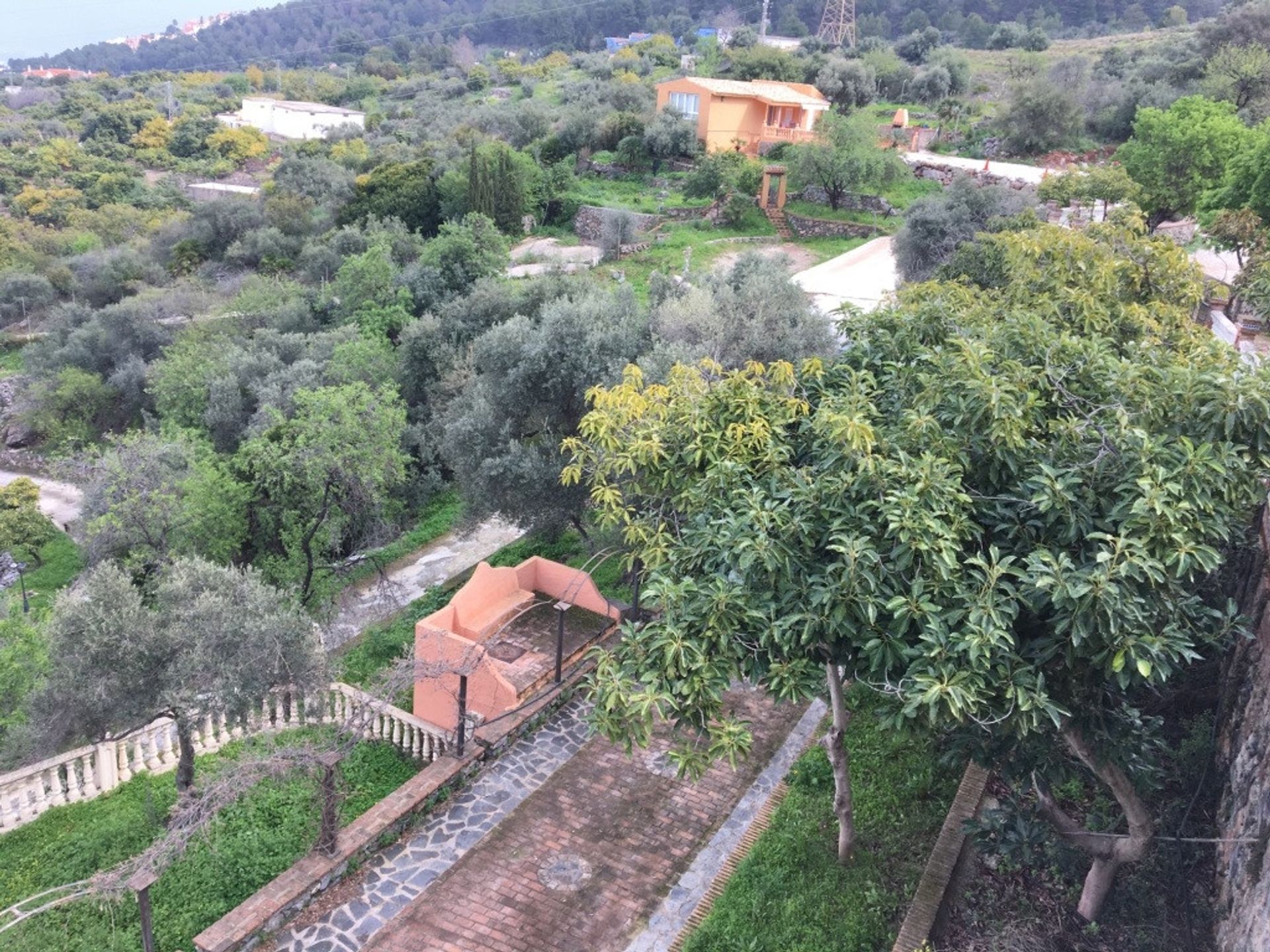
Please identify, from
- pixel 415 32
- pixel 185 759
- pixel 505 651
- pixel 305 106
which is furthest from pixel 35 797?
pixel 415 32

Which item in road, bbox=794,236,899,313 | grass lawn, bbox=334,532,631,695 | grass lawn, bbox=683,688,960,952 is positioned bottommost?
grass lawn, bbox=334,532,631,695

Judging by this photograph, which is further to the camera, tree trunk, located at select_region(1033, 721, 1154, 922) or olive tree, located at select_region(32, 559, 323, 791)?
olive tree, located at select_region(32, 559, 323, 791)

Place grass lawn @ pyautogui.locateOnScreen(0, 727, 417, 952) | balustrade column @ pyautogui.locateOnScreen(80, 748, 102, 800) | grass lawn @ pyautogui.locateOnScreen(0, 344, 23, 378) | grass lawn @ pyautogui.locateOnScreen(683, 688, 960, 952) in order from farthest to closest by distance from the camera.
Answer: grass lawn @ pyautogui.locateOnScreen(0, 344, 23, 378), balustrade column @ pyautogui.locateOnScreen(80, 748, 102, 800), grass lawn @ pyautogui.locateOnScreen(0, 727, 417, 952), grass lawn @ pyautogui.locateOnScreen(683, 688, 960, 952)

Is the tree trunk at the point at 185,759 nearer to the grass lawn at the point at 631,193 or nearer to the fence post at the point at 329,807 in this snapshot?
the fence post at the point at 329,807

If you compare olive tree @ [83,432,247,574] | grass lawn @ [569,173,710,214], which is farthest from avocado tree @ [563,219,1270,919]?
grass lawn @ [569,173,710,214]

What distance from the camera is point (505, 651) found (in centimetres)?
1210

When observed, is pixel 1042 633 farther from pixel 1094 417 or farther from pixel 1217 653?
pixel 1217 653

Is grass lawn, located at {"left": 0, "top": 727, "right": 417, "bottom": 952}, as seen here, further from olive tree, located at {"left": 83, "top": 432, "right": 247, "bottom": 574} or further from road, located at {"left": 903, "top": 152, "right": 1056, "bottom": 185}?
road, located at {"left": 903, "top": 152, "right": 1056, "bottom": 185}

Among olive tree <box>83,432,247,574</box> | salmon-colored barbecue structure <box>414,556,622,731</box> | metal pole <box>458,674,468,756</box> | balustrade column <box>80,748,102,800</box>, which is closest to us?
metal pole <box>458,674,468,756</box>

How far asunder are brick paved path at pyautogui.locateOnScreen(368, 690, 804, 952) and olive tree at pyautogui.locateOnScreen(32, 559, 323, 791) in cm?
309

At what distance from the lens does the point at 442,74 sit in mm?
90500

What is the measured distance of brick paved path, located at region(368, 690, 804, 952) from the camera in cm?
819

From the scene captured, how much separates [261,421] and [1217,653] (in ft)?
61.5

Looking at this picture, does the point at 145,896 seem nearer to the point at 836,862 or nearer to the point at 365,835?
the point at 365,835
